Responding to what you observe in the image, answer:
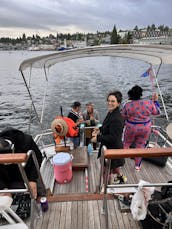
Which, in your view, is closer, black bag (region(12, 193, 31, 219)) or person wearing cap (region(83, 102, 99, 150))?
black bag (region(12, 193, 31, 219))

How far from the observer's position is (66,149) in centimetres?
409

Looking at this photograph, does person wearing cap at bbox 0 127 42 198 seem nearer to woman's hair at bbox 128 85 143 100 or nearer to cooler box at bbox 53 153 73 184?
cooler box at bbox 53 153 73 184

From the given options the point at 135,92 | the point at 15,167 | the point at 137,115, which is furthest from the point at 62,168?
the point at 135,92

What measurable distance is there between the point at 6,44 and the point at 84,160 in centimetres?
14317

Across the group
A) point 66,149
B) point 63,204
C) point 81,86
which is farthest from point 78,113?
point 81,86

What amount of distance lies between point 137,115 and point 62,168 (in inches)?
60.3

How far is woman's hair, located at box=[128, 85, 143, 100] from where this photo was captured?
2936 mm

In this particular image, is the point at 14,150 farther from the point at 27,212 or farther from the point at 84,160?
the point at 84,160

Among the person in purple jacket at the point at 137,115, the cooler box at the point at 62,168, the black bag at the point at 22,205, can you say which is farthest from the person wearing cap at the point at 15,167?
the person in purple jacket at the point at 137,115

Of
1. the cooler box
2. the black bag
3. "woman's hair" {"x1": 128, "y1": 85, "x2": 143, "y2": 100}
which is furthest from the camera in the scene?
the cooler box

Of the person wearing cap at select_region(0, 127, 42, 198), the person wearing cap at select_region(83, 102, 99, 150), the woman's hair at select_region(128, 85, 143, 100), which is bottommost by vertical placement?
the person wearing cap at select_region(83, 102, 99, 150)

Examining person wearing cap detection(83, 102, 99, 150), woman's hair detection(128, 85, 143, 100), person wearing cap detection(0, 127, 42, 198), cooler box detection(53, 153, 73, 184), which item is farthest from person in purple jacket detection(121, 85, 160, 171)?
person wearing cap detection(83, 102, 99, 150)

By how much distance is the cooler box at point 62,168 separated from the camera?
325cm

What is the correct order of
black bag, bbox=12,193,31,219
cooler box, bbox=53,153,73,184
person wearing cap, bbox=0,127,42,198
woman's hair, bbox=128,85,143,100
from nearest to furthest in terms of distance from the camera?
person wearing cap, bbox=0,127,42,198 < black bag, bbox=12,193,31,219 < woman's hair, bbox=128,85,143,100 < cooler box, bbox=53,153,73,184
